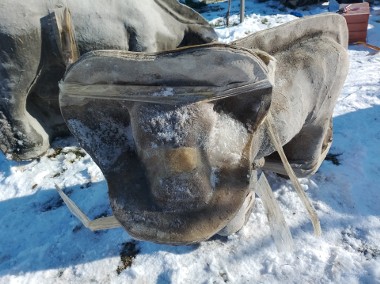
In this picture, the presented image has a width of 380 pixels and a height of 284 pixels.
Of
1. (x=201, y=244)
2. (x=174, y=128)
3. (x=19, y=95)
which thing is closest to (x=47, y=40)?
(x=19, y=95)

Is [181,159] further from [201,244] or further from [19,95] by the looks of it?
[19,95]

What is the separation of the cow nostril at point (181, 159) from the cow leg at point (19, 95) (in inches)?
77.1

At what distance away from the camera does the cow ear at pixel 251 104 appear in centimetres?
107

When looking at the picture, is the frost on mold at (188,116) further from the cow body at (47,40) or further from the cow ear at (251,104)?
the cow body at (47,40)

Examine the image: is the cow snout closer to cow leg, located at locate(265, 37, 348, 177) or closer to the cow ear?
the cow ear

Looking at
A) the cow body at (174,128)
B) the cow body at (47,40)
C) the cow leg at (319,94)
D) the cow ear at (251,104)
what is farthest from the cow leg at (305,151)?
the cow body at (47,40)

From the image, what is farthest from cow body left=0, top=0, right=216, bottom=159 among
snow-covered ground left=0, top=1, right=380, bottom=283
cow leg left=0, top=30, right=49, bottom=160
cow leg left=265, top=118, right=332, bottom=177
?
cow leg left=265, top=118, right=332, bottom=177

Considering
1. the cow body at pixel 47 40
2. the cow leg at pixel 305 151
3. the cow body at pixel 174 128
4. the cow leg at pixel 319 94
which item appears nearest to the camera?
the cow body at pixel 174 128

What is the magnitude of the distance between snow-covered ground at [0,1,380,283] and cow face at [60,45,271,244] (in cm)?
103

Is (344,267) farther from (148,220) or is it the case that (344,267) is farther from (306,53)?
(148,220)

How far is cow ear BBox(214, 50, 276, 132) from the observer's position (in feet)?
3.50

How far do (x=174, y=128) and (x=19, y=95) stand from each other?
7.00 ft

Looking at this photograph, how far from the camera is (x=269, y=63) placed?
1.09 meters

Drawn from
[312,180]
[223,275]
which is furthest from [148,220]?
[312,180]
